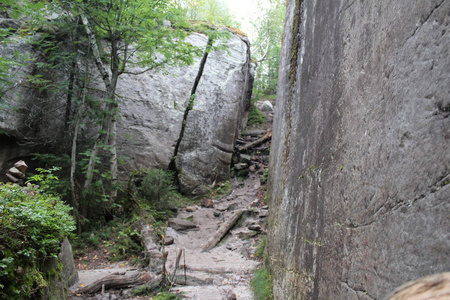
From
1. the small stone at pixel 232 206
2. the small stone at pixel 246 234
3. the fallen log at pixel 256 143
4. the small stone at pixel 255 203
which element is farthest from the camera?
the fallen log at pixel 256 143

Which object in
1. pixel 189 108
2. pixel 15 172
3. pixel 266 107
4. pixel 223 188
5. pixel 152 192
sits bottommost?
pixel 15 172

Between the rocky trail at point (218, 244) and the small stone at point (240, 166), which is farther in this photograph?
the small stone at point (240, 166)

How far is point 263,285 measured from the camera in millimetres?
4707

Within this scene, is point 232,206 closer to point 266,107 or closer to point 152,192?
point 152,192

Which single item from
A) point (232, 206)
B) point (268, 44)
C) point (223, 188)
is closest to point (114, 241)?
point (232, 206)

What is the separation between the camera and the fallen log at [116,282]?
467 cm

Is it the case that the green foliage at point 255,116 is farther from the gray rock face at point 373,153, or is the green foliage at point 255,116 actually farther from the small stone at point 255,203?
the gray rock face at point 373,153

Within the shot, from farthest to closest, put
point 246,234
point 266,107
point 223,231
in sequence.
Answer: point 266,107
point 223,231
point 246,234

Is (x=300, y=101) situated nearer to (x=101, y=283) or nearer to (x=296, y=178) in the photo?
(x=296, y=178)

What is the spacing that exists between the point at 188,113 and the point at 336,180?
980 cm

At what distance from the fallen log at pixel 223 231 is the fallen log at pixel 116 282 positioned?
2433 mm

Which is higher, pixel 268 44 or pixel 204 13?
pixel 204 13

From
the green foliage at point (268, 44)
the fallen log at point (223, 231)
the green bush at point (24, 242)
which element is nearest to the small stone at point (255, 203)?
the fallen log at point (223, 231)

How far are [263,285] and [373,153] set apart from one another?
3579mm
